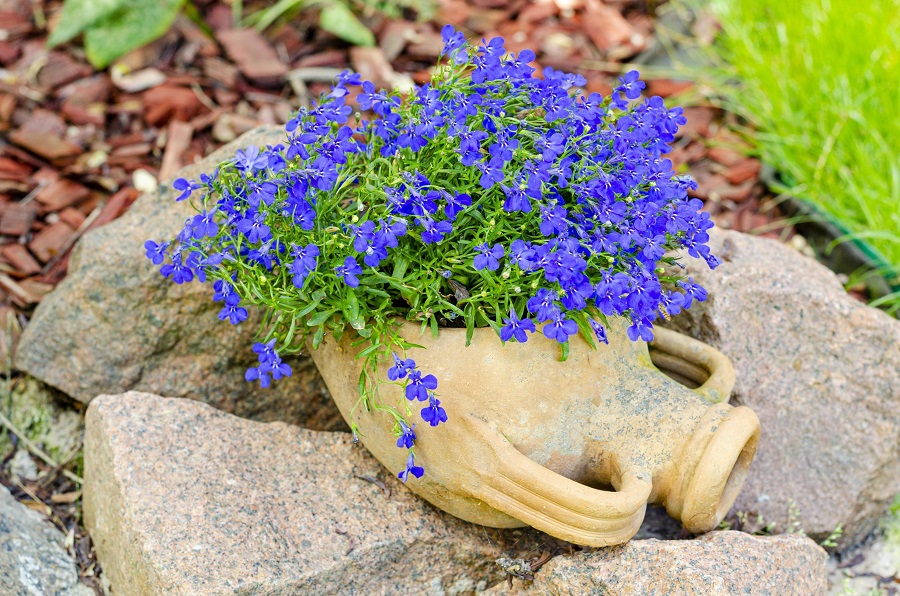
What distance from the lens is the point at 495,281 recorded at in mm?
1817

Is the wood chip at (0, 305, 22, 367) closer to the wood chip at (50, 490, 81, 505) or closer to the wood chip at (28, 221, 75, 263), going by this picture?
the wood chip at (28, 221, 75, 263)

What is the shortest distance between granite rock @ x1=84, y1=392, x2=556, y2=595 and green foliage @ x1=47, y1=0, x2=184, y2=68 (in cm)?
186

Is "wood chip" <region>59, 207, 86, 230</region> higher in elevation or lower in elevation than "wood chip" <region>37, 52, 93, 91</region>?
lower

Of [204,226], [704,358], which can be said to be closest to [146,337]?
[204,226]

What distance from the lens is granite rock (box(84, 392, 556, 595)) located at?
192 cm

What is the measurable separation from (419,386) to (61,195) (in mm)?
1977

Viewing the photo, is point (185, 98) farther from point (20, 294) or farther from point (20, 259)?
point (20, 294)

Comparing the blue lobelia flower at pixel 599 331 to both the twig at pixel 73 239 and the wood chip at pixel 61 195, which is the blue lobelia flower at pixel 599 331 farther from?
the wood chip at pixel 61 195

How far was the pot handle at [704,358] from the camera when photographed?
2121mm

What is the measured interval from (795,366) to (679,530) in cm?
58

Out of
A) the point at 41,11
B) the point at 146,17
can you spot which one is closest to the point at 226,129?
the point at 146,17

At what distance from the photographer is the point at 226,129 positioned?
3.41 m

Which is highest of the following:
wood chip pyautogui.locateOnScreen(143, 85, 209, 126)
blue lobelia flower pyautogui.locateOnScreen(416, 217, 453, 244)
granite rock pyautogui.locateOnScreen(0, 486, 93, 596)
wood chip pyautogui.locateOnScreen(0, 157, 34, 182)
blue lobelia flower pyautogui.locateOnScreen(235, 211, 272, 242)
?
blue lobelia flower pyautogui.locateOnScreen(416, 217, 453, 244)

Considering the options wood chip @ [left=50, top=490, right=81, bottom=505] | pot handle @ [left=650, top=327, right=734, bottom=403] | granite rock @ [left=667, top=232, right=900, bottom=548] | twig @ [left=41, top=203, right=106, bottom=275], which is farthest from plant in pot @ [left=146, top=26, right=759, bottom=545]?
twig @ [left=41, top=203, right=106, bottom=275]
